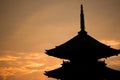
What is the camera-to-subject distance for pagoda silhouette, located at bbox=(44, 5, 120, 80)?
55.9ft

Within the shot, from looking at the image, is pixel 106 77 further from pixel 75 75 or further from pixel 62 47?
pixel 62 47

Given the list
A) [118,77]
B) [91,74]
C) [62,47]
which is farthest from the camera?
[118,77]

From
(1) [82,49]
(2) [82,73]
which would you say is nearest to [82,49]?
(1) [82,49]

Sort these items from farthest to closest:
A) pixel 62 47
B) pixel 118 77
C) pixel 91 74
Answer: pixel 118 77 < pixel 62 47 < pixel 91 74

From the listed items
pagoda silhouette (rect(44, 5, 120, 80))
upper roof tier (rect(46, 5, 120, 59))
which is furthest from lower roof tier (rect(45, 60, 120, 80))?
upper roof tier (rect(46, 5, 120, 59))

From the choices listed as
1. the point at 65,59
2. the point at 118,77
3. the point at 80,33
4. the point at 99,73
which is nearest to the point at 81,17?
the point at 80,33

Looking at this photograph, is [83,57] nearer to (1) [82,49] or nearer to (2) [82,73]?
(1) [82,49]

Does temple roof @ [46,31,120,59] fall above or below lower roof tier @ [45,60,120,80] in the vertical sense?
above

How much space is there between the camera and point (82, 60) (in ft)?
56.4

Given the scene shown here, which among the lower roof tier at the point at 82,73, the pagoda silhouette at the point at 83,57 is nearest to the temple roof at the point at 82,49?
the pagoda silhouette at the point at 83,57

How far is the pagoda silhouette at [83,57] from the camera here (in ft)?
55.9

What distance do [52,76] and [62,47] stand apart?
3.37m

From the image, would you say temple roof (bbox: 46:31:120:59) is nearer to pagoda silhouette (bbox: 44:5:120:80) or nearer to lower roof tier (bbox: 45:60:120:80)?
pagoda silhouette (bbox: 44:5:120:80)

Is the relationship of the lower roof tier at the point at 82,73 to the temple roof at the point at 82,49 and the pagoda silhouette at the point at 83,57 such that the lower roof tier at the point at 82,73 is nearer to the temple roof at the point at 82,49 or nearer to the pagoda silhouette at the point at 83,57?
the pagoda silhouette at the point at 83,57
